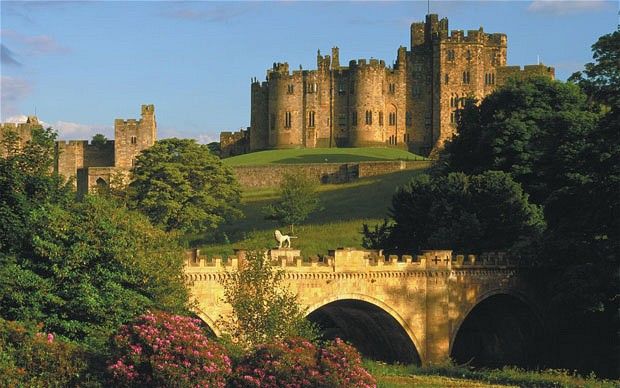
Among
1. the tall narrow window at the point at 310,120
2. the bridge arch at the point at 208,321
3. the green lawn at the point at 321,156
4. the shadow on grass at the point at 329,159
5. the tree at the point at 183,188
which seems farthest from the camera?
the tall narrow window at the point at 310,120

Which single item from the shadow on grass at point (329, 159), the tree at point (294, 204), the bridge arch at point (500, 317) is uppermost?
the shadow on grass at point (329, 159)

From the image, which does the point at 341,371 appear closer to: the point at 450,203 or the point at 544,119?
the point at 450,203

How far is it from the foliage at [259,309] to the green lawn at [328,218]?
26.2m

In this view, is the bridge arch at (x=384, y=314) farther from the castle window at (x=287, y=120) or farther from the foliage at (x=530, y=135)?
the castle window at (x=287, y=120)

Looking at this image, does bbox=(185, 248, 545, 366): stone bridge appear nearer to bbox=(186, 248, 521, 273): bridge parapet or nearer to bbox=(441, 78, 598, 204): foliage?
bbox=(186, 248, 521, 273): bridge parapet

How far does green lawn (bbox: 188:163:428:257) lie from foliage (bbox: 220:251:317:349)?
85.9 ft

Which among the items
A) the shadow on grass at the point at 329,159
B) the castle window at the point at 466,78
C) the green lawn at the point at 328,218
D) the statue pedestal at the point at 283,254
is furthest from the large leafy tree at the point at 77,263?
the castle window at the point at 466,78

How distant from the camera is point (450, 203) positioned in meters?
65.3

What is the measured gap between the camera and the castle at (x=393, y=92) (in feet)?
428

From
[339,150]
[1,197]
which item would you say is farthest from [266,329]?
[339,150]

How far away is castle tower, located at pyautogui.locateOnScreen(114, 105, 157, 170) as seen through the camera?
128 metres

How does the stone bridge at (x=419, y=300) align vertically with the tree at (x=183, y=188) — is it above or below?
below

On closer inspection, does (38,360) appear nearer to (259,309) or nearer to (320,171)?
(259,309)

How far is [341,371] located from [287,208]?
2162 inches
